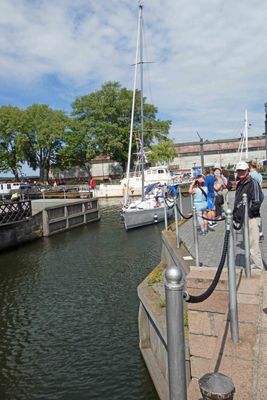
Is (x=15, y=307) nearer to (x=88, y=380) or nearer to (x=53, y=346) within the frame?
(x=53, y=346)

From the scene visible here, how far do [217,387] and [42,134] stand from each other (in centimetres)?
6878

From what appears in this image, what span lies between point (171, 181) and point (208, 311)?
47.7 m

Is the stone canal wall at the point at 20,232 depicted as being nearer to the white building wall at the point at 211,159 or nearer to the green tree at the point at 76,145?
the green tree at the point at 76,145

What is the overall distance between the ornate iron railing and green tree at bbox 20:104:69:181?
147 ft

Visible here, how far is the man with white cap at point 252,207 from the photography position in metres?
6.37

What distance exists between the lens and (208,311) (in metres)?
4.71

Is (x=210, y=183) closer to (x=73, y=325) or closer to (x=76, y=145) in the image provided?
(x=73, y=325)

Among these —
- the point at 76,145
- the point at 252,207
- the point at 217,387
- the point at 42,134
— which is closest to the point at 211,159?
the point at 76,145

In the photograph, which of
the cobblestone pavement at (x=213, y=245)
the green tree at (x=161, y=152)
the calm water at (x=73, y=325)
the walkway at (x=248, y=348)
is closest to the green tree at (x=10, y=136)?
the green tree at (x=161, y=152)

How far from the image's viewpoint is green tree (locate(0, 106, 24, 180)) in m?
67.9

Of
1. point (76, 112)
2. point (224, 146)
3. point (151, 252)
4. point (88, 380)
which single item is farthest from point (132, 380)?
point (224, 146)

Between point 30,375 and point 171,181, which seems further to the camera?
point 171,181

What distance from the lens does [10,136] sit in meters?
69.8

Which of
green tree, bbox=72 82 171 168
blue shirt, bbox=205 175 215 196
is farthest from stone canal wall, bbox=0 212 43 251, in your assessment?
green tree, bbox=72 82 171 168
